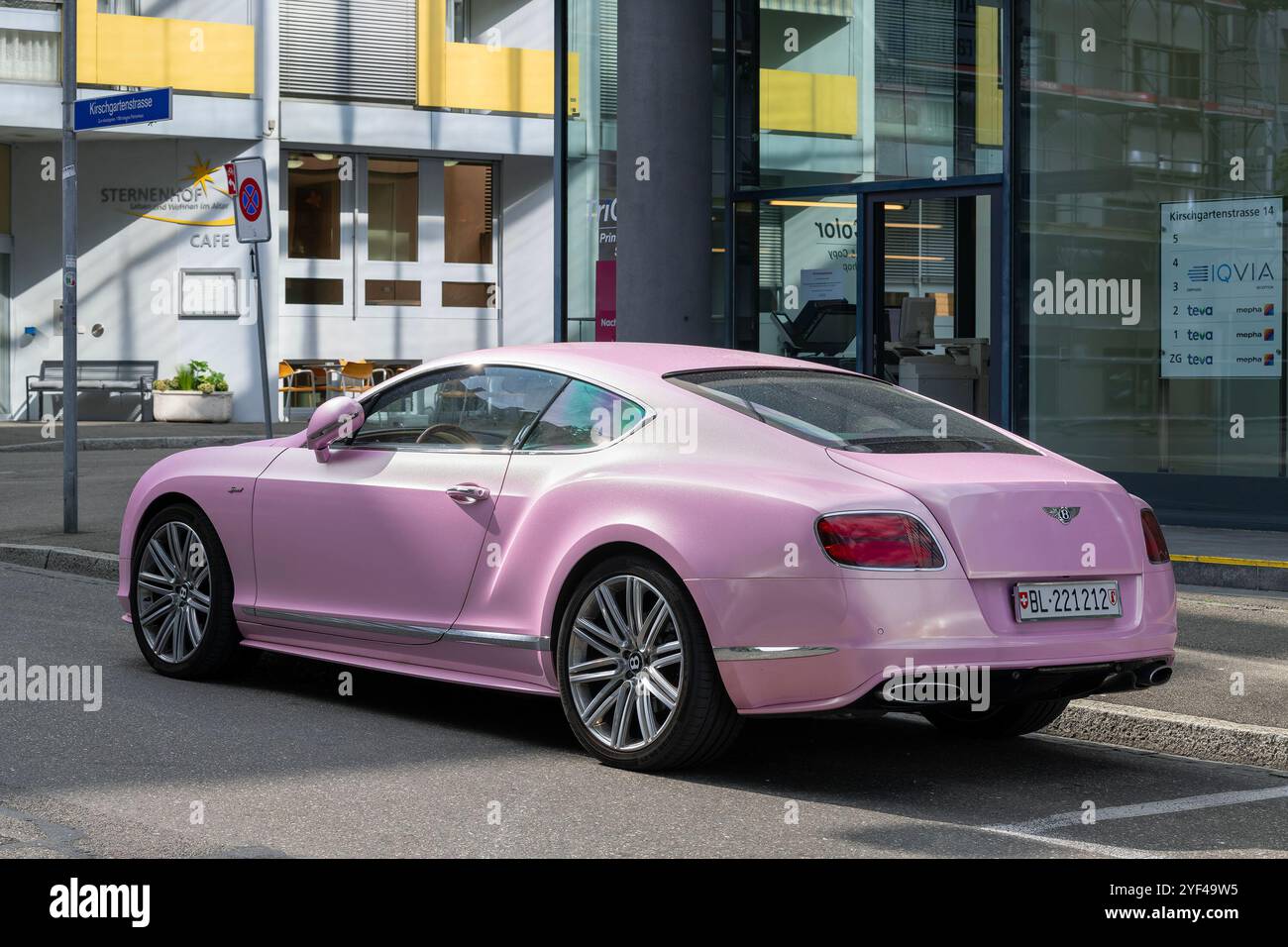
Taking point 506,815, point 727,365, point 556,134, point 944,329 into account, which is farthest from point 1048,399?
point 506,815

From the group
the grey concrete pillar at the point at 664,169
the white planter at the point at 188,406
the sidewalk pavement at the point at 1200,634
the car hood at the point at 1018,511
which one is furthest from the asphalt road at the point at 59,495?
the car hood at the point at 1018,511

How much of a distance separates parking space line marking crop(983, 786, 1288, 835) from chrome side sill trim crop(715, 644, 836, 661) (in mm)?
737

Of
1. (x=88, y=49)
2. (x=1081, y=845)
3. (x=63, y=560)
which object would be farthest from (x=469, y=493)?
(x=88, y=49)

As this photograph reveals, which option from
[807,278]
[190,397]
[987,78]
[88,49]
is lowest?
[190,397]

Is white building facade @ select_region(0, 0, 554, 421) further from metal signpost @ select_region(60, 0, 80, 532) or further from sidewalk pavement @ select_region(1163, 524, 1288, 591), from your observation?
sidewalk pavement @ select_region(1163, 524, 1288, 591)

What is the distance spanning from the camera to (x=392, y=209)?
108ft

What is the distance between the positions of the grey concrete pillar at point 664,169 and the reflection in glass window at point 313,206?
60.3ft

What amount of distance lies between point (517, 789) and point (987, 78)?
9.76 m

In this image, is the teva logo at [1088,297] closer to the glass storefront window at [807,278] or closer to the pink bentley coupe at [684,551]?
the glass storefront window at [807,278]

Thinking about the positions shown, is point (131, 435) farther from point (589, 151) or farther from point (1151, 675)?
point (1151, 675)

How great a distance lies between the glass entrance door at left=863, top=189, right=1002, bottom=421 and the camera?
15273 mm

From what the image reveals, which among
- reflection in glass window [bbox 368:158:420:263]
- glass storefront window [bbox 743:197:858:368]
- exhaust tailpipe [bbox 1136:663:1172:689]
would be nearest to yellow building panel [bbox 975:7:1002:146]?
glass storefront window [bbox 743:197:858:368]
